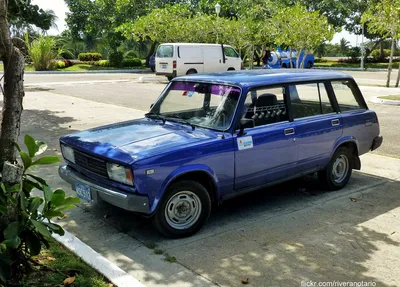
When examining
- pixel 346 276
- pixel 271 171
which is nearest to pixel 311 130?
pixel 271 171

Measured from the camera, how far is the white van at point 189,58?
2291 centimetres

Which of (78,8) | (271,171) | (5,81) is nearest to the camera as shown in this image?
(5,81)

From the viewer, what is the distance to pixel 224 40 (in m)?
29.7

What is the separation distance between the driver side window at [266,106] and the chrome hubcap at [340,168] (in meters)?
1.17

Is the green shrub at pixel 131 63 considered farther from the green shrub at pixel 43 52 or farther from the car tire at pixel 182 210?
the car tire at pixel 182 210

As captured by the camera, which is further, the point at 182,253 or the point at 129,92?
the point at 129,92

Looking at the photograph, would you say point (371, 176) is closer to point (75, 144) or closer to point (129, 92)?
point (75, 144)

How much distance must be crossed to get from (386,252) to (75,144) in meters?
3.33

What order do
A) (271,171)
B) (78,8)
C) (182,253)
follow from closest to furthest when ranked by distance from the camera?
(182,253) → (271,171) → (78,8)

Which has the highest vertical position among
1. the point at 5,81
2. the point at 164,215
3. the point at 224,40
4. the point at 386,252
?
the point at 224,40

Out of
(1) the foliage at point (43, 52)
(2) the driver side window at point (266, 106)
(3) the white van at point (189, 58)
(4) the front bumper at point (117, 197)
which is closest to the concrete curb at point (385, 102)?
(3) the white van at point (189, 58)

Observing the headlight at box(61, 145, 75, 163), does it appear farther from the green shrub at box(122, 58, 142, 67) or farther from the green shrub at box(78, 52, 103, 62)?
the green shrub at box(78, 52, 103, 62)

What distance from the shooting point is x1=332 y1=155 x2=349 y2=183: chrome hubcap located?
20.1 ft

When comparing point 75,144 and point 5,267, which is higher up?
point 75,144
